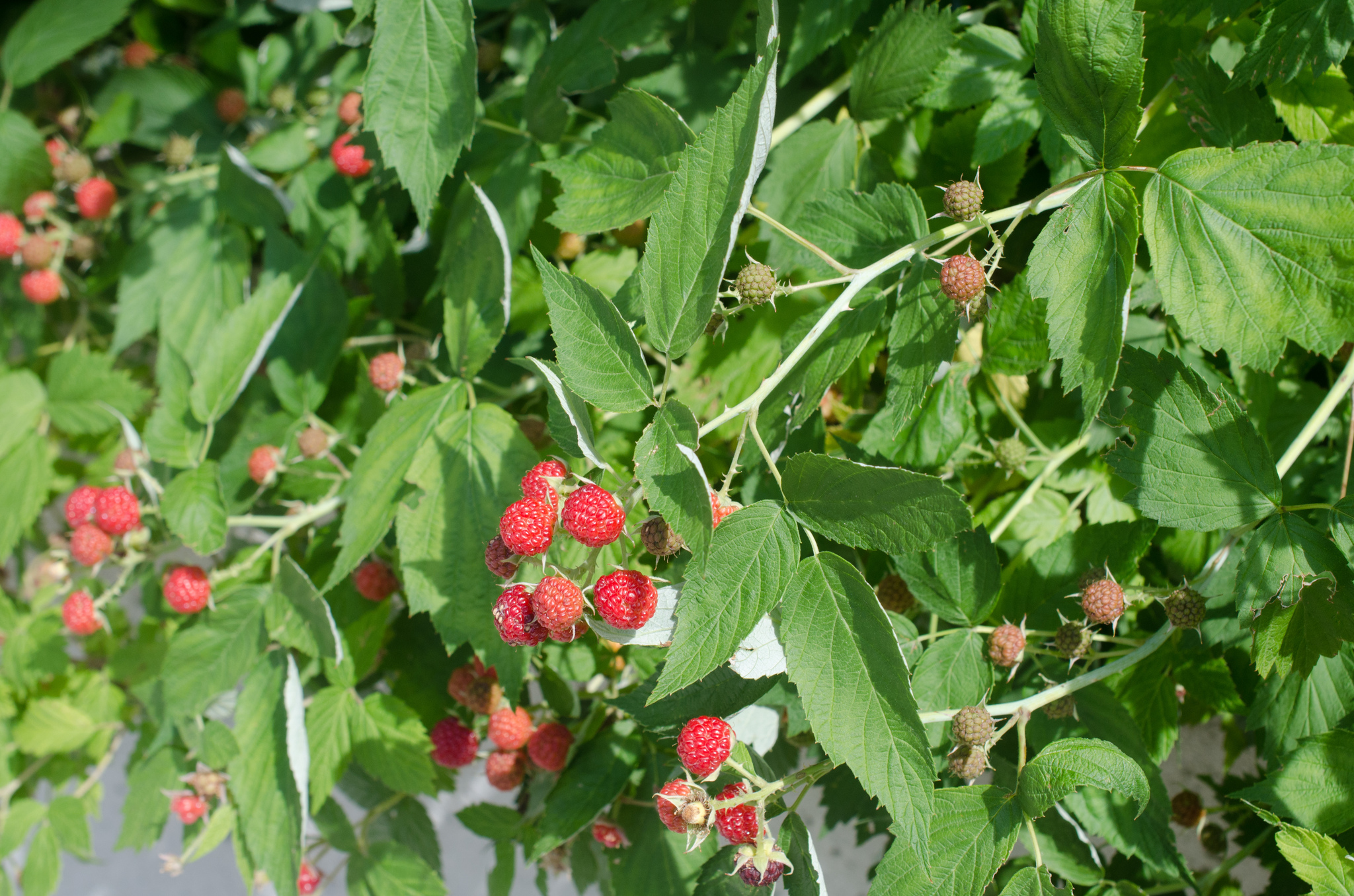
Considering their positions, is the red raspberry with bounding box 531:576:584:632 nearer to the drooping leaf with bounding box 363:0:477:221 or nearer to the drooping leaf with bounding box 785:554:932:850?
the drooping leaf with bounding box 785:554:932:850

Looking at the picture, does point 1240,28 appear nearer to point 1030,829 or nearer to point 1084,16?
point 1084,16

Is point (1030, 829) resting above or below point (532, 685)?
above

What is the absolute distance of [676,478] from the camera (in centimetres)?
52

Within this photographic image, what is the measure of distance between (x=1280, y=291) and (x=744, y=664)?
47 cm

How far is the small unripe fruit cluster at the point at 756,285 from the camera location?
67 cm

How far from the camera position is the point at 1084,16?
0.58 m

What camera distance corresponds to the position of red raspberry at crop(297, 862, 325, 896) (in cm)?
125

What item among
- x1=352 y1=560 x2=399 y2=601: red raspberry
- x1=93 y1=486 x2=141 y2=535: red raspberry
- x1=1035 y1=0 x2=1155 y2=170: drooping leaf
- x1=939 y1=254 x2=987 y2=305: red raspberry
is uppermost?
x1=1035 y1=0 x2=1155 y2=170: drooping leaf

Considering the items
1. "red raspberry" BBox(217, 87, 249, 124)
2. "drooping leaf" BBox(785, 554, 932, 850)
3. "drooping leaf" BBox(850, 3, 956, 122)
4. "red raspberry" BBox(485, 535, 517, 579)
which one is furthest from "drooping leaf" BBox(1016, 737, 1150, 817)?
"red raspberry" BBox(217, 87, 249, 124)

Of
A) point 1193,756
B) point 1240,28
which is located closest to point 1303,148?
point 1240,28

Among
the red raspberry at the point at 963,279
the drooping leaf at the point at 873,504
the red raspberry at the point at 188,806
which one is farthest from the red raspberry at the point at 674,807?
the red raspberry at the point at 188,806

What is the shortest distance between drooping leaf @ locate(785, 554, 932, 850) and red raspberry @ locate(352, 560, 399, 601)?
2.19 feet

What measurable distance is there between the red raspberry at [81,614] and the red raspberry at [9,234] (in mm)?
717

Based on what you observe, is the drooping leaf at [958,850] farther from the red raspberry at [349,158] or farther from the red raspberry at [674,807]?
the red raspberry at [349,158]
